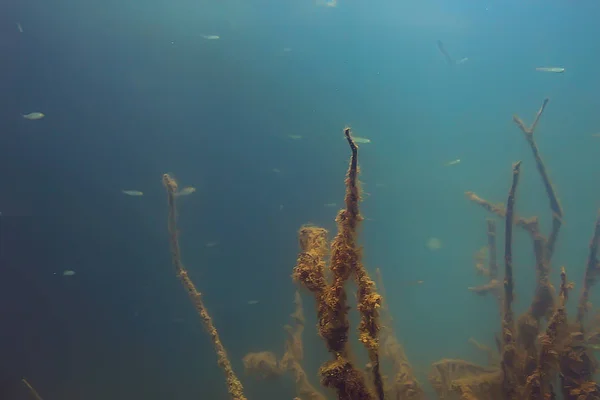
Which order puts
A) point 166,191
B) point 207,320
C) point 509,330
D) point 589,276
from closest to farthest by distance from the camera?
point 207,320 < point 509,330 < point 589,276 < point 166,191

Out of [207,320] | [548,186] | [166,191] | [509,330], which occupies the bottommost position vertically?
[166,191]

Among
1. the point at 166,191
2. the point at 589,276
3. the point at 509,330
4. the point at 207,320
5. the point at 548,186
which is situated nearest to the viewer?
the point at 207,320

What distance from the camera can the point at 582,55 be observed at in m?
31.7

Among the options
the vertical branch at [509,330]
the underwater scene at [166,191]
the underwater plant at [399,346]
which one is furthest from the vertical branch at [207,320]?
the underwater scene at [166,191]

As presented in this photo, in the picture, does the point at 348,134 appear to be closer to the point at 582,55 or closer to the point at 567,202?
the point at 582,55

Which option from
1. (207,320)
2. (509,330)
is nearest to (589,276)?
(509,330)

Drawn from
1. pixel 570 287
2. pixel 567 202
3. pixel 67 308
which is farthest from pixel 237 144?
pixel 567 202

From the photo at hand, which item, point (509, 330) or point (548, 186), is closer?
point (509, 330)

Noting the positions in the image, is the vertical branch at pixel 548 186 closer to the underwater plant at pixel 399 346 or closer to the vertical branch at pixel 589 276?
the underwater plant at pixel 399 346

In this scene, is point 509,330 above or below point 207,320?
above

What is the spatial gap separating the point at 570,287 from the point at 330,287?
13.1 feet

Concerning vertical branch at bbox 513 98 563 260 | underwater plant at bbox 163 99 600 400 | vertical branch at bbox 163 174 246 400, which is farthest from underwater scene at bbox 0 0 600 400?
vertical branch at bbox 163 174 246 400

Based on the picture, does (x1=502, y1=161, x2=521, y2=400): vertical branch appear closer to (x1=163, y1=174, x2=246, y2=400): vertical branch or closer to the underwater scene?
the underwater scene

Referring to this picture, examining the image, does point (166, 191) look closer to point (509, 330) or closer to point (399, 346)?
point (399, 346)
